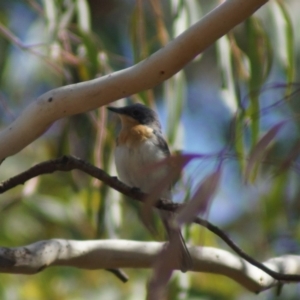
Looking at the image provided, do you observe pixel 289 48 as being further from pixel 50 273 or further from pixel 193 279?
pixel 50 273

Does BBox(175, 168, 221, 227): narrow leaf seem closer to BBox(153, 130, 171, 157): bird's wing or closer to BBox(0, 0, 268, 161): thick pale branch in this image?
BBox(0, 0, 268, 161): thick pale branch

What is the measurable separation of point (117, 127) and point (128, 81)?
2048 mm

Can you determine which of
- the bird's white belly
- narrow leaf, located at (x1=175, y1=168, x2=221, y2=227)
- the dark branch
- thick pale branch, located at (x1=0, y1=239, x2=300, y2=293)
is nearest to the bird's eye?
the bird's white belly

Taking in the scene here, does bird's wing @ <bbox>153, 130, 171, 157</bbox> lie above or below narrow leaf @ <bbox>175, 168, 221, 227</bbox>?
above

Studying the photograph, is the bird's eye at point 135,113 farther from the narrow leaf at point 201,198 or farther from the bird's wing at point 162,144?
the narrow leaf at point 201,198

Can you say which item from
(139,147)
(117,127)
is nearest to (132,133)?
(139,147)

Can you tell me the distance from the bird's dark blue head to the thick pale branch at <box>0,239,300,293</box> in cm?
98

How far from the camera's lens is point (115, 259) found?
2.07 m

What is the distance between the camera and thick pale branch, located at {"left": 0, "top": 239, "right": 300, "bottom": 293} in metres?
1.87

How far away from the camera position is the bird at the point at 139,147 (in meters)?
2.91

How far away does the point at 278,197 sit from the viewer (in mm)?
2814

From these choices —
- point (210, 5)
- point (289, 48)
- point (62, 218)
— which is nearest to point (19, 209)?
point (62, 218)

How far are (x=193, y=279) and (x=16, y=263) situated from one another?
203 centimetres

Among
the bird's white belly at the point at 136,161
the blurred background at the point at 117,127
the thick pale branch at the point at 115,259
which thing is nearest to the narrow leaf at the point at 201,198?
the blurred background at the point at 117,127
